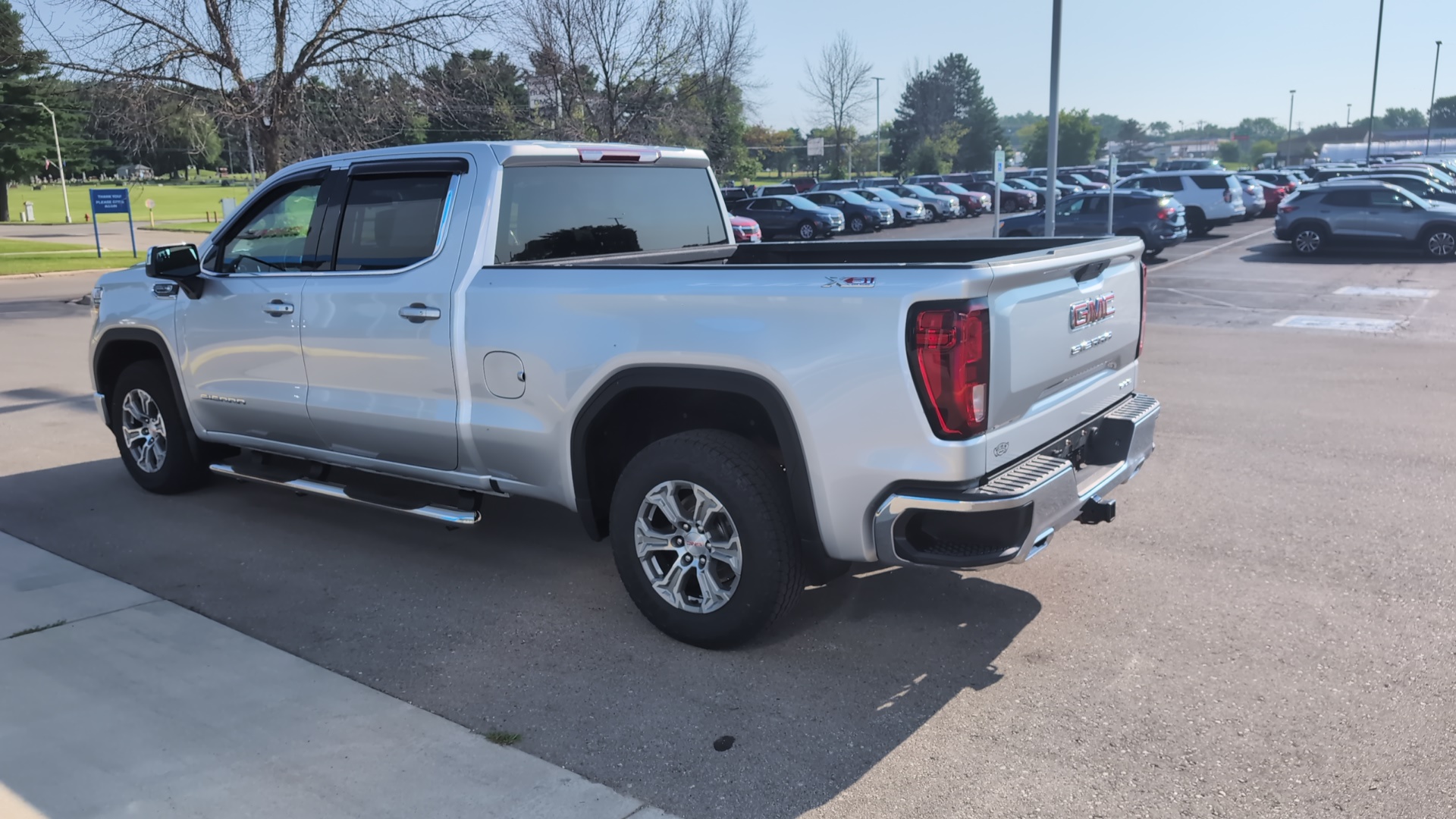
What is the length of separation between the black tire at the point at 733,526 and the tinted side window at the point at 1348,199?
22705 mm

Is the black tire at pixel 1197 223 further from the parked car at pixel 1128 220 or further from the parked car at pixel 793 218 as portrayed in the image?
the parked car at pixel 793 218

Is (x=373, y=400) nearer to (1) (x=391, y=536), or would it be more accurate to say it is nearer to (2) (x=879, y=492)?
(1) (x=391, y=536)

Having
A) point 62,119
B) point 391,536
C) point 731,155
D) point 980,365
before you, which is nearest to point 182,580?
point 391,536

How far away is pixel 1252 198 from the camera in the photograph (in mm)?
33500

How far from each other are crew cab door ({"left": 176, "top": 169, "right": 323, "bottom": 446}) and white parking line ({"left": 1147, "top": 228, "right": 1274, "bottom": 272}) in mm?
18125

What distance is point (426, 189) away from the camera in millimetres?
4918

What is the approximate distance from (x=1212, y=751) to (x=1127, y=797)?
1.40 feet

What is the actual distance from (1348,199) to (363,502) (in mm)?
23110

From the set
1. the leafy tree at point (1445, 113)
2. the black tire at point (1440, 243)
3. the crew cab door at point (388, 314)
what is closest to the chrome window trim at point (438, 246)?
the crew cab door at point (388, 314)

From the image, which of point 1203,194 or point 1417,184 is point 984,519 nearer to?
point 1203,194

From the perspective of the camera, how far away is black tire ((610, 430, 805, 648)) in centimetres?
388

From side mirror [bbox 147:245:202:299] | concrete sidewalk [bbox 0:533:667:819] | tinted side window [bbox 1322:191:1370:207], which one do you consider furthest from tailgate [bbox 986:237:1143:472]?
tinted side window [bbox 1322:191:1370:207]

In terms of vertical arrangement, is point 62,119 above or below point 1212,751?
above

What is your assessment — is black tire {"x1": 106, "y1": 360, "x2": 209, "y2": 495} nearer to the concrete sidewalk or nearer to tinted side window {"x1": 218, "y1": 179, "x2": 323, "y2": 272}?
tinted side window {"x1": 218, "y1": 179, "x2": 323, "y2": 272}
